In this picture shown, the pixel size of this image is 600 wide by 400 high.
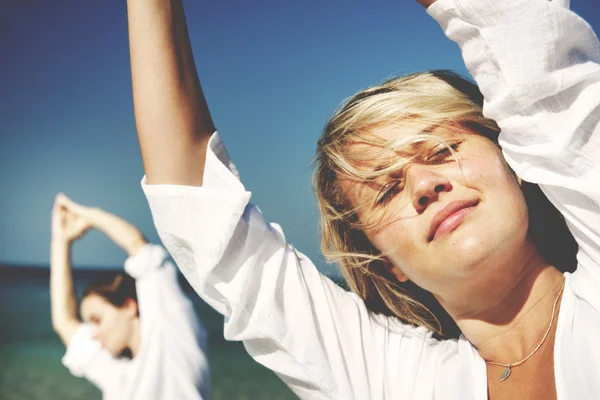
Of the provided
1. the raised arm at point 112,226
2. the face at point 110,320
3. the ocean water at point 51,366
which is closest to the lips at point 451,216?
the raised arm at point 112,226

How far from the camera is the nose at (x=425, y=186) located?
1.16m

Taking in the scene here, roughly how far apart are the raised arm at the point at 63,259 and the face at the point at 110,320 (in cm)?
12

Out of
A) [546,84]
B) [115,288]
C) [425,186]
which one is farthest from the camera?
[115,288]

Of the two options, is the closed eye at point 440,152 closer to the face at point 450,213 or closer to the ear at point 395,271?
the face at point 450,213

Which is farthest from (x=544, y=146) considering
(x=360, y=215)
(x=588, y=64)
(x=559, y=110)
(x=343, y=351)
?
(x=343, y=351)

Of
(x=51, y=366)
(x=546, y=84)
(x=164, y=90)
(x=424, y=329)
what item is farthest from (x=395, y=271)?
(x=51, y=366)

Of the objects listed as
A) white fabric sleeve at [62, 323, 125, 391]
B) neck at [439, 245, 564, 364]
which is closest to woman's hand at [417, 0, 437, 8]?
neck at [439, 245, 564, 364]

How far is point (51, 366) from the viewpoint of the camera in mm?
9477

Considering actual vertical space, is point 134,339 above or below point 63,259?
below

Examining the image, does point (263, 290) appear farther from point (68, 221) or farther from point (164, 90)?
point (68, 221)

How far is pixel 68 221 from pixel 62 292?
1.37ft

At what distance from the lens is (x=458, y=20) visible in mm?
982

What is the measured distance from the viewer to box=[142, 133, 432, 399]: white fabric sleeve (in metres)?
1.12

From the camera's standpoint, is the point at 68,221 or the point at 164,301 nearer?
the point at 164,301
